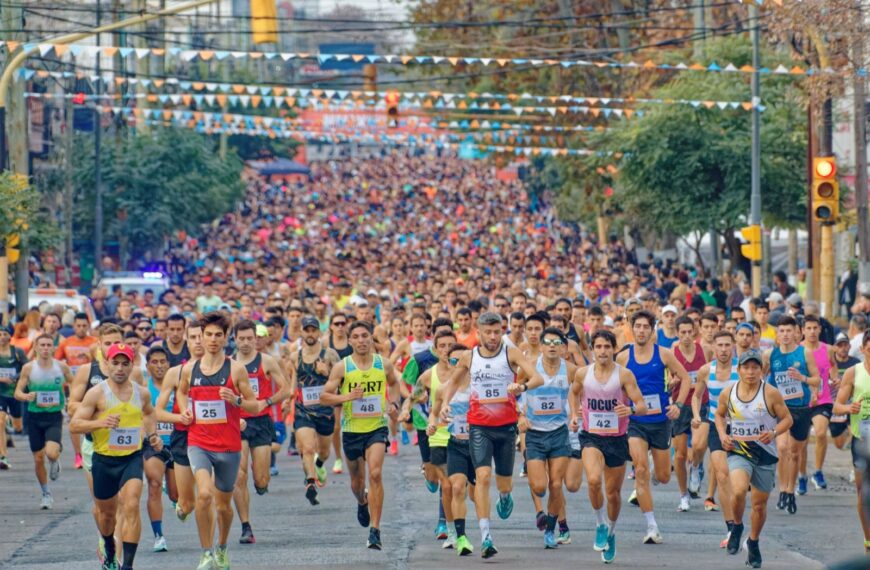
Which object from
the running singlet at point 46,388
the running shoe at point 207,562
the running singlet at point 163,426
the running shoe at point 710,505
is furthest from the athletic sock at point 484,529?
the running singlet at point 46,388

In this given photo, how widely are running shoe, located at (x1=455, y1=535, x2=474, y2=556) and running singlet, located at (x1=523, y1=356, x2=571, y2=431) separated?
1.13 metres

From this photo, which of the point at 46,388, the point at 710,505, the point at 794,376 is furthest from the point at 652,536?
the point at 46,388

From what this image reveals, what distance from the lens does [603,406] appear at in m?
13.6

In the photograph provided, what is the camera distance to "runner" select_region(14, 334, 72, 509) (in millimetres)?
17203

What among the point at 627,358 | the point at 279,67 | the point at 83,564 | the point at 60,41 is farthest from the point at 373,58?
the point at 279,67

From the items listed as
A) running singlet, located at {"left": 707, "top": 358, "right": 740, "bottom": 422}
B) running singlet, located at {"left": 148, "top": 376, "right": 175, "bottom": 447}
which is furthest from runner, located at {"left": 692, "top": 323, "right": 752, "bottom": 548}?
running singlet, located at {"left": 148, "top": 376, "right": 175, "bottom": 447}

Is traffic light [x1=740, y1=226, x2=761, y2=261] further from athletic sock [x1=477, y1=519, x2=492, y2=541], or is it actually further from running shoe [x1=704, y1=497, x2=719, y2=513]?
athletic sock [x1=477, y1=519, x2=492, y2=541]

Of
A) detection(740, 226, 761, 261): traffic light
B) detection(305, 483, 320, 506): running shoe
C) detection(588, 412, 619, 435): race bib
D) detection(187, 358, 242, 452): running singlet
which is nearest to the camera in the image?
detection(187, 358, 242, 452): running singlet

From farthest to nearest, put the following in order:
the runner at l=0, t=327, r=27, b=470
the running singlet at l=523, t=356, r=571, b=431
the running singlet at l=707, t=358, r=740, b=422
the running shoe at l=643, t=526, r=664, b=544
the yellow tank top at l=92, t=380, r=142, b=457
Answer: the runner at l=0, t=327, r=27, b=470
the running singlet at l=707, t=358, r=740, b=422
the running shoe at l=643, t=526, r=664, b=544
the running singlet at l=523, t=356, r=571, b=431
the yellow tank top at l=92, t=380, r=142, b=457

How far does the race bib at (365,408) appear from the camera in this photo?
46.2 ft

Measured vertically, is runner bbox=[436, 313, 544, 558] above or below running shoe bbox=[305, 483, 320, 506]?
above

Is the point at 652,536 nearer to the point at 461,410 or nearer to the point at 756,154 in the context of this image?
the point at 461,410

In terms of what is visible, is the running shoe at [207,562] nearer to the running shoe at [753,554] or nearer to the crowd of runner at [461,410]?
the crowd of runner at [461,410]

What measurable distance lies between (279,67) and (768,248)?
226ft
